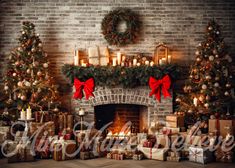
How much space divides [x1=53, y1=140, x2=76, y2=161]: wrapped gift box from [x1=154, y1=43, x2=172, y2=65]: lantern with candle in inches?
108

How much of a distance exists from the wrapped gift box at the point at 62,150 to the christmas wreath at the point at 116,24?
266cm

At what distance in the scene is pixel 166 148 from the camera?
6.03m

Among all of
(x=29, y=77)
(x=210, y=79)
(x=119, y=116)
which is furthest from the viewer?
(x=119, y=116)

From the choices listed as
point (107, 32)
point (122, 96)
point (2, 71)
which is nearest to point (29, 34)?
point (2, 71)

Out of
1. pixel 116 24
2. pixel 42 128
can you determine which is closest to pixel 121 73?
pixel 116 24

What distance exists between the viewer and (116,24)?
24.2ft

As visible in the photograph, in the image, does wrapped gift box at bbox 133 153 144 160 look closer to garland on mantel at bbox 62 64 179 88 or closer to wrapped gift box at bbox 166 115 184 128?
wrapped gift box at bbox 166 115 184 128

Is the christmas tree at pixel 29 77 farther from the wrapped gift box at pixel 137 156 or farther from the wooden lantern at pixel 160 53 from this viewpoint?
the wooden lantern at pixel 160 53

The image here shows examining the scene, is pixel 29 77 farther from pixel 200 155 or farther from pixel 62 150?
pixel 200 155

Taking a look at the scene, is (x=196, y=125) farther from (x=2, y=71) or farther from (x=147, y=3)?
(x=2, y=71)

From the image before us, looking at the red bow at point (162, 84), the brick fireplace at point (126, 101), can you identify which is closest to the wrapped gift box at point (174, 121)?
the brick fireplace at point (126, 101)

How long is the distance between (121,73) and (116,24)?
1266 mm

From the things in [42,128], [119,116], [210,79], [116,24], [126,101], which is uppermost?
[116,24]

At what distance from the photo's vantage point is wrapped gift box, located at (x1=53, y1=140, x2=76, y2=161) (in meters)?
5.90
